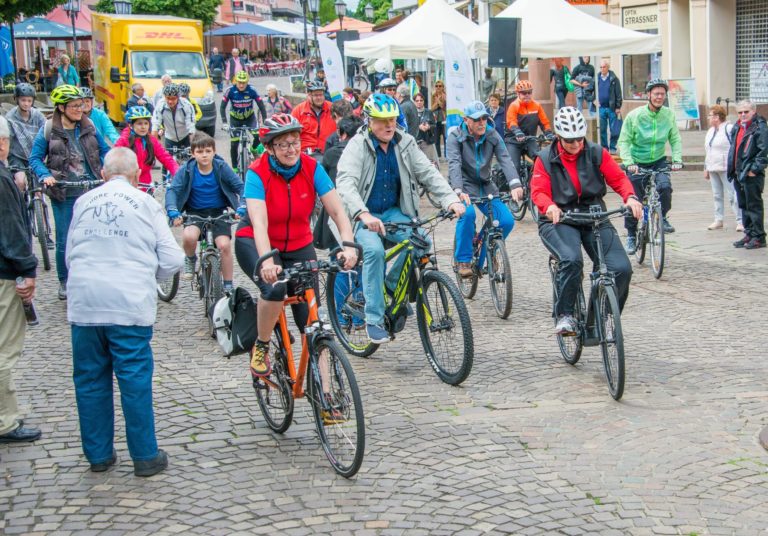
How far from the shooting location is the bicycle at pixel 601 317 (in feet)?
22.6

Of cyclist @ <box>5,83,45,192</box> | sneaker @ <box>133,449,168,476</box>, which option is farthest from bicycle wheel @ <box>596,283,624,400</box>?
cyclist @ <box>5,83,45,192</box>

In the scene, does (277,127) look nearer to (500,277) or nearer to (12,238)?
(12,238)

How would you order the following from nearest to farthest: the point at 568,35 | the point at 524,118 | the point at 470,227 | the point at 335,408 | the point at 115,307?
the point at 115,307 → the point at 335,408 → the point at 470,227 → the point at 524,118 → the point at 568,35

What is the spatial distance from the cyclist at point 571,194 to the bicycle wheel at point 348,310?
1.51 m

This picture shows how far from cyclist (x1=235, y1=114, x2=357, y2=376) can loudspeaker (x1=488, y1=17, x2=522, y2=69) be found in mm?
11063

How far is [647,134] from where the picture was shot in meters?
11.9

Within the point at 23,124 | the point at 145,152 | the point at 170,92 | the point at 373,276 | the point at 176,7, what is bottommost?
the point at 373,276

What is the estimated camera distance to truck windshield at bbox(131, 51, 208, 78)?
2875 cm

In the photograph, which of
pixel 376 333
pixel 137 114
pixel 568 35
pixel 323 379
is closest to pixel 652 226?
pixel 376 333

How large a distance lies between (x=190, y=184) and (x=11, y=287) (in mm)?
3132

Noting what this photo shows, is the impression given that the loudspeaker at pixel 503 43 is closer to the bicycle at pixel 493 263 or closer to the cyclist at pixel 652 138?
the cyclist at pixel 652 138

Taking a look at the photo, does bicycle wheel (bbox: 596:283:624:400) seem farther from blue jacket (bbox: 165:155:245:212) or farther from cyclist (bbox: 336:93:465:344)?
blue jacket (bbox: 165:155:245:212)

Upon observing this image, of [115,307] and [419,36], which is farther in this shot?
[419,36]

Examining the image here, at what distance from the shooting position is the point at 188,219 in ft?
30.3
